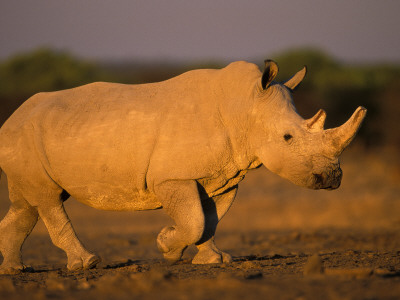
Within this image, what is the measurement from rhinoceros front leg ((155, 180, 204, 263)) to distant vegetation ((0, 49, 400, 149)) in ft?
63.1

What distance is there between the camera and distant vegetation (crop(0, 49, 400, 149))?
26.8 meters

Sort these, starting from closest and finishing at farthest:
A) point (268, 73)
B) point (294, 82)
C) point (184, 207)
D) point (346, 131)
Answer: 1. point (346, 131)
2. point (184, 207)
3. point (268, 73)
4. point (294, 82)

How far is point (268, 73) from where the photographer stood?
679cm

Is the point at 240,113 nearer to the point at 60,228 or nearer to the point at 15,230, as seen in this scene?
the point at 60,228

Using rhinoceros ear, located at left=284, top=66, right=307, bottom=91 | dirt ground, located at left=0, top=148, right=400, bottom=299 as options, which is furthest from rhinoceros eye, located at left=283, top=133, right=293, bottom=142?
dirt ground, located at left=0, top=148, right=400, bottom=299

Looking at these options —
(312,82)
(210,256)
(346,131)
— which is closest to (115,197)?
(210,256)

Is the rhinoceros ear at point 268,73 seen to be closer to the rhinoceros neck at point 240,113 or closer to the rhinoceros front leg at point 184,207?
the rhinoceros neck at point 240,113

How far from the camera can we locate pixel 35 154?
7180mm

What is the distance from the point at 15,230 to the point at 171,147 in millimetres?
2031

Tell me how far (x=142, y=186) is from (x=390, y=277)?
2.42 m

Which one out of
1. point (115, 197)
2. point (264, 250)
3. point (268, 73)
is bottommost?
point (264, 250)

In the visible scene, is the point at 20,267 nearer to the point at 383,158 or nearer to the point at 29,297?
the point at 29,297

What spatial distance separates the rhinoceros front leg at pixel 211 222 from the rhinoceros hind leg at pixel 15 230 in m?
1.79

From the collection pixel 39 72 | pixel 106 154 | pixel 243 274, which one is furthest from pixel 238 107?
pixel 39 72
